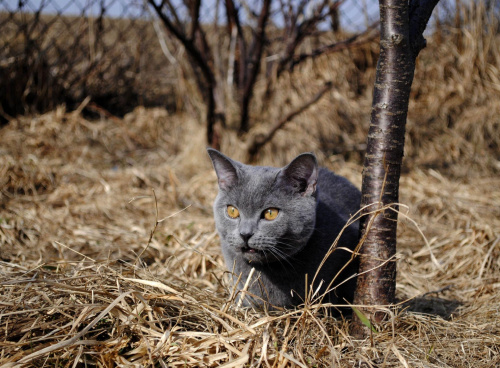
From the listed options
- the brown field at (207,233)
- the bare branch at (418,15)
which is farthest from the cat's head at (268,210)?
the bare branch at (418,15)

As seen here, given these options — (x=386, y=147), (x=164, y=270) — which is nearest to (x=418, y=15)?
(x=386, y=147)

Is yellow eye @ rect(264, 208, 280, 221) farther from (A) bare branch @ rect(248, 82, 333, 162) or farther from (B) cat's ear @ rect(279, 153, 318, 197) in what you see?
(A) bare branch @ rect(248, 82, 333, 162)

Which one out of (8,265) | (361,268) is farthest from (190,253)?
(361,268)

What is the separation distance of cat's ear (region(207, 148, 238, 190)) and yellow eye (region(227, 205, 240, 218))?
3.8 inches

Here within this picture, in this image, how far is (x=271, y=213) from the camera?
1540 mm

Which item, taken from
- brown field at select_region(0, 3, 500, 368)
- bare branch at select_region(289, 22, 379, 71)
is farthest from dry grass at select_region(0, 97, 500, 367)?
bare branch at select_region(289, 22, 379, 71)

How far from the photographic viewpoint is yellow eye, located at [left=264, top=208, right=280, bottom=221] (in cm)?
154

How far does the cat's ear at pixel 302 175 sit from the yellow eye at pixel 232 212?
0.21 m

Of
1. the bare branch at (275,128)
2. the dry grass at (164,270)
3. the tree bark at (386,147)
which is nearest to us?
the dry grass at (164,270)

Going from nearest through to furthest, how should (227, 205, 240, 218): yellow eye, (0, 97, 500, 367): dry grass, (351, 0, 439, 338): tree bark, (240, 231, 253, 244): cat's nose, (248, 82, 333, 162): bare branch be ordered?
(0, 97, 500, 367): dry grass < (351, 0, 439, 338): tree bark < (240, 231, 253, 244): cat's nose < (227, 205, 240, 218): yellow eye < (248, 82, 333, 162): bare branch

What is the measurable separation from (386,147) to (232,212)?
2.01 ft

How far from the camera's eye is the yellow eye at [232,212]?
1582 mm

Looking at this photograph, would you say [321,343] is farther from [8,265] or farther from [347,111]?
[347,111]

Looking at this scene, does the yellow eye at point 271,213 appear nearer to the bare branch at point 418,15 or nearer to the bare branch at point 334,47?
the bare branch at point 418,15
